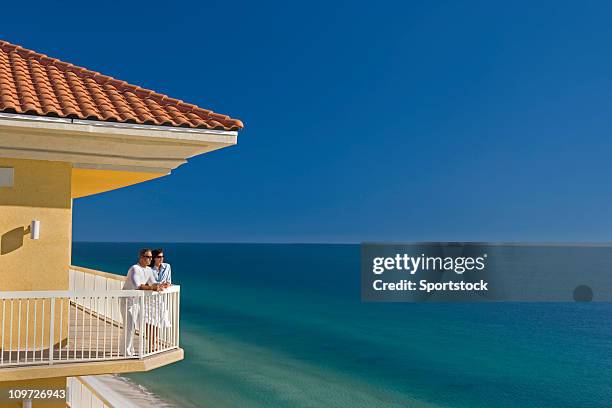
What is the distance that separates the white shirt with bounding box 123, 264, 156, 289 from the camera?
1027cm

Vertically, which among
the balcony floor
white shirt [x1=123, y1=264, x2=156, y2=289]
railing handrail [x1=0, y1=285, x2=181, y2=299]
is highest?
white shirt [x1=123, y1=264, x2=156, y2=289]

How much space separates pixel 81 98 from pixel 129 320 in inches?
137

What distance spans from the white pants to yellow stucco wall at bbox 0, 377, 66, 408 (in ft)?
5.07

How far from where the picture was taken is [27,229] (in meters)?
10.1

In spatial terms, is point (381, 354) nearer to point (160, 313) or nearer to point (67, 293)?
point (160, 313)

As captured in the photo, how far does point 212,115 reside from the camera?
11.0 m

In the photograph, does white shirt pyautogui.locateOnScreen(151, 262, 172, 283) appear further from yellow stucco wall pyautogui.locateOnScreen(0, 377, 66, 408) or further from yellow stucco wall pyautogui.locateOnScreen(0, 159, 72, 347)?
yellow stucco wall pyautogui.locateOnScreen(0, 377, 66, 408)

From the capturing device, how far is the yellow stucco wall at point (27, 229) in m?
10.0

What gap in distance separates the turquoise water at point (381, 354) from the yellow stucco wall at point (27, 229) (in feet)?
95.2

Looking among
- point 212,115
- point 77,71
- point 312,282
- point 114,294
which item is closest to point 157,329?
point 114,294

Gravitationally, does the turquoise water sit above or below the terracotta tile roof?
below

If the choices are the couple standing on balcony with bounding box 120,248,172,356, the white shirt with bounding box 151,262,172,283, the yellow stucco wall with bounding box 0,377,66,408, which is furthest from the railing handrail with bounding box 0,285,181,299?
the yellow stucco wall with bounding box 0,377,66,408

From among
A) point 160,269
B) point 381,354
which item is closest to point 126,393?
point 381,354

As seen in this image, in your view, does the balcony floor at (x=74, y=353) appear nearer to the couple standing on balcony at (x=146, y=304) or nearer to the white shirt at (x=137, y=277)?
the couple standing on balcony at (x=146, y=304)
